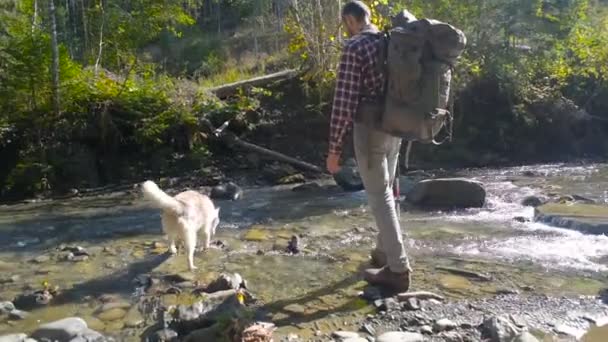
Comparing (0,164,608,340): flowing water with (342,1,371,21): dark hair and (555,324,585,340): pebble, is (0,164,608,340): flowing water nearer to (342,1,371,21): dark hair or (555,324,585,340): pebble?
(555,324,585,340): pebble

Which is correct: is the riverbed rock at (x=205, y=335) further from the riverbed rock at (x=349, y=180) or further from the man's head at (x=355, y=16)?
the riverbed rock at (x=349, y=180)

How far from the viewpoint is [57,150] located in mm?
12500

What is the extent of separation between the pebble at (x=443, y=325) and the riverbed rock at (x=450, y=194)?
5029mm

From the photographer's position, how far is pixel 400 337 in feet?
13.5

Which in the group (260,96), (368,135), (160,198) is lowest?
(160,198)

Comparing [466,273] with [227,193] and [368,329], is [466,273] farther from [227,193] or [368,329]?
[227,193]

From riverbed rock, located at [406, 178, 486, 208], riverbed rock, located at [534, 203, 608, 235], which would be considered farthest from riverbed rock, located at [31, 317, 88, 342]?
riverbed rock, located at [406, 178, 486, 208]

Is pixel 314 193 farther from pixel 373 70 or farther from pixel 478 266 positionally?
pixel 373 70

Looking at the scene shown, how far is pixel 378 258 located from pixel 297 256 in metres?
1.06

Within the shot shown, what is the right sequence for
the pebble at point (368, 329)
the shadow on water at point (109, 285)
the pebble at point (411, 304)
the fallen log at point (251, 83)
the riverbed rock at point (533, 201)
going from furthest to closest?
the fallen log at point (251, 83) → the riverbed rock at point (533, 201) → the shadow on water at point (109, 285) → the pebble at point (411, 304) → the pebble at point (368, 329)

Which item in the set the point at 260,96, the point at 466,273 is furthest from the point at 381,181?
the point at 260,96

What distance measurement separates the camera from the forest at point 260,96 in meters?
12.6

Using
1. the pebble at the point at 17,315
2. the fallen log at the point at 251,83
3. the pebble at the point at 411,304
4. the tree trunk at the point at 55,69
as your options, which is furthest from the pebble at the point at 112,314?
the fallen log at the point at 251,83

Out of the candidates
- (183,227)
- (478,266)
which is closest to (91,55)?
(183,227)
